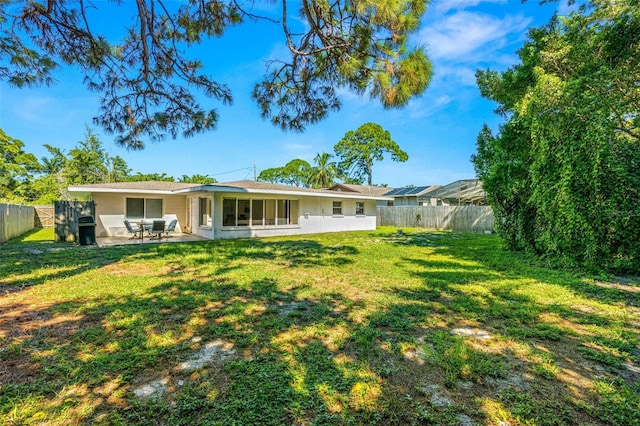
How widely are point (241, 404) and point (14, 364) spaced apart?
225 cm

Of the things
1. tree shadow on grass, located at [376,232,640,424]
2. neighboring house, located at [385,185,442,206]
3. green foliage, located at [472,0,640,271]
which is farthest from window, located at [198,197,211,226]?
neighboring house, located at [385,185,442,206]

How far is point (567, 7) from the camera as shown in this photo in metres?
8.17

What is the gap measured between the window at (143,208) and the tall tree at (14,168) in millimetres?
17328

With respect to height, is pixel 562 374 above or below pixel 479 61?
below

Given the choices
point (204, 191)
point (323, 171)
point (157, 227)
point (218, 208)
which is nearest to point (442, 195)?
point (323, 171)

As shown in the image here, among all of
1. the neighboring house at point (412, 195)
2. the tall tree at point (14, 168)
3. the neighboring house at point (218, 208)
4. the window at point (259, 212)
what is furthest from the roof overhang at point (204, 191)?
the tall tree at point (14, 168)

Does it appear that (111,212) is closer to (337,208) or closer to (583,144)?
(337,208)

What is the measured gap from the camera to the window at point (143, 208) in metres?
13.8

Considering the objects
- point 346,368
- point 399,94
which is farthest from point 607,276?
point 346,368

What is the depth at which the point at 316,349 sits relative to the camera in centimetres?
301

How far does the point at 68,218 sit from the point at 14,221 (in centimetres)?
379

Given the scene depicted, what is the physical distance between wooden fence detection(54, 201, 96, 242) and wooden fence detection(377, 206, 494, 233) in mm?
18475

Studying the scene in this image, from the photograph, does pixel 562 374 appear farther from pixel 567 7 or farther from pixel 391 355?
pixel 567 7

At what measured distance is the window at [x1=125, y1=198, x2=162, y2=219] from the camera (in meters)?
13.8
